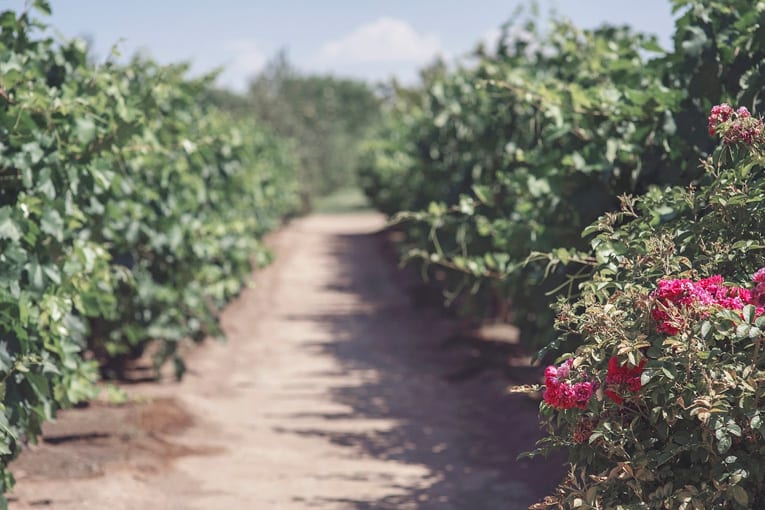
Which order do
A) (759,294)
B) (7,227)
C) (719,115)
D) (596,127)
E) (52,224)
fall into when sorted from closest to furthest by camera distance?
1. (759,294)
2. (719,115)
3. (7,227)
4. (52,224)
5. (596,127)

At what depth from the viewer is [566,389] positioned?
3234mm

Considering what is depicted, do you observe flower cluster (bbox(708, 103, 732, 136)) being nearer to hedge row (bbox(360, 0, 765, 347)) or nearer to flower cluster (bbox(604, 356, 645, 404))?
hedge row (bbox(360, 0, 765, 347))

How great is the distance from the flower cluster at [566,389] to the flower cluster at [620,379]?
6 centimetres

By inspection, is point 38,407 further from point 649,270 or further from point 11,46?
point 649,270

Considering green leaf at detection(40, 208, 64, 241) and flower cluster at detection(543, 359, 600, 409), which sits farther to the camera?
green leaf at detection(40, 208, 64, 241)

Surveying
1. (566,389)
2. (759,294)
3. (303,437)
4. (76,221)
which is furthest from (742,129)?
(303,437)

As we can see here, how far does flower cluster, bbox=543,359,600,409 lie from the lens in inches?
127

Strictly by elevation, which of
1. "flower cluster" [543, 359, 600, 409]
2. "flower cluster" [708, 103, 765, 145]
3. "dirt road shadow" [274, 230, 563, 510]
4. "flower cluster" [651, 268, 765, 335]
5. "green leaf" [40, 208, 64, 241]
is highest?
"flower cluster" [708, 103, 765, 145]

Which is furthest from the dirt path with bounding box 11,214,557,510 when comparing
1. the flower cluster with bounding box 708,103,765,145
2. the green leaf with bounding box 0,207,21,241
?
the flower cluster with bounding box 708,103,765,145

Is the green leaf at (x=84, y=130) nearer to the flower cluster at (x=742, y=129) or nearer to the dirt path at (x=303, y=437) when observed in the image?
the dirt path at (x=303, y=437)

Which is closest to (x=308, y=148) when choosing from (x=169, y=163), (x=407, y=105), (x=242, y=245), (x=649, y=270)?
(x=407, y=105)

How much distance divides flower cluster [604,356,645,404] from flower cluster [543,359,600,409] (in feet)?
0.19

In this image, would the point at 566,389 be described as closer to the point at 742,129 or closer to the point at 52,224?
the point at 742,129

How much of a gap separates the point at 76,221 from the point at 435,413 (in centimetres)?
427
